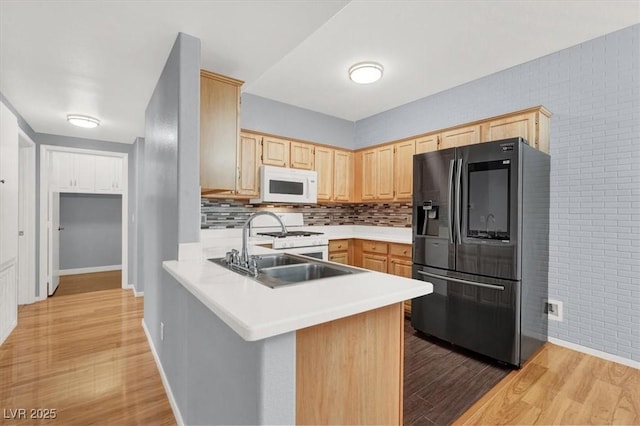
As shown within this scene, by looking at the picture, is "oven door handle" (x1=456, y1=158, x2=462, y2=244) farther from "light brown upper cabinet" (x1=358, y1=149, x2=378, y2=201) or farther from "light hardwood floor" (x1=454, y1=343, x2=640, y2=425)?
"light brown upper cabinet" (x1=358, y1=149, x2=378, y2=201)

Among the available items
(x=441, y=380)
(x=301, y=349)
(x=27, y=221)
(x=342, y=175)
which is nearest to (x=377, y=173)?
(x=342, y=175)

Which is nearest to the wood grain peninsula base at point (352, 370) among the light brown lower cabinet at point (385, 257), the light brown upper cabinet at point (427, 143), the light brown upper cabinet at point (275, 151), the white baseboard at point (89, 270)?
the light brown lower cabinet at point (385, 257)

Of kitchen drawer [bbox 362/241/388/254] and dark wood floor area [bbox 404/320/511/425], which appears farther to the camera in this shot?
kitchen drawer [bbox 362/241/388/254]

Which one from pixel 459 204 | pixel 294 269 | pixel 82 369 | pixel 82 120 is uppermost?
pixel 82 120

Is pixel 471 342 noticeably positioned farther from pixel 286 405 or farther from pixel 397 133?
pixel 397 133

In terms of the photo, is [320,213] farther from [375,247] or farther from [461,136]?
[461,136]

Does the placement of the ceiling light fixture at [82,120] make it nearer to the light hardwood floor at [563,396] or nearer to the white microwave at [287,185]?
the white microwave at [287,185]

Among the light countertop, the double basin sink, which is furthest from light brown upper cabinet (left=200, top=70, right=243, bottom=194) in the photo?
the light countertop

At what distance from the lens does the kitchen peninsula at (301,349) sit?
0.91 meters

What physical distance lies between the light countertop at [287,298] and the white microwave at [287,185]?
217 cm

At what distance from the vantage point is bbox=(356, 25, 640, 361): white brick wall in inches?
95.0

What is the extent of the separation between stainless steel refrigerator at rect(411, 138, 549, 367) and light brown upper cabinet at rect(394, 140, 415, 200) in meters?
0.81

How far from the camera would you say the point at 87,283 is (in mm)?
5160

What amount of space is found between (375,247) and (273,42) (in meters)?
2.75
